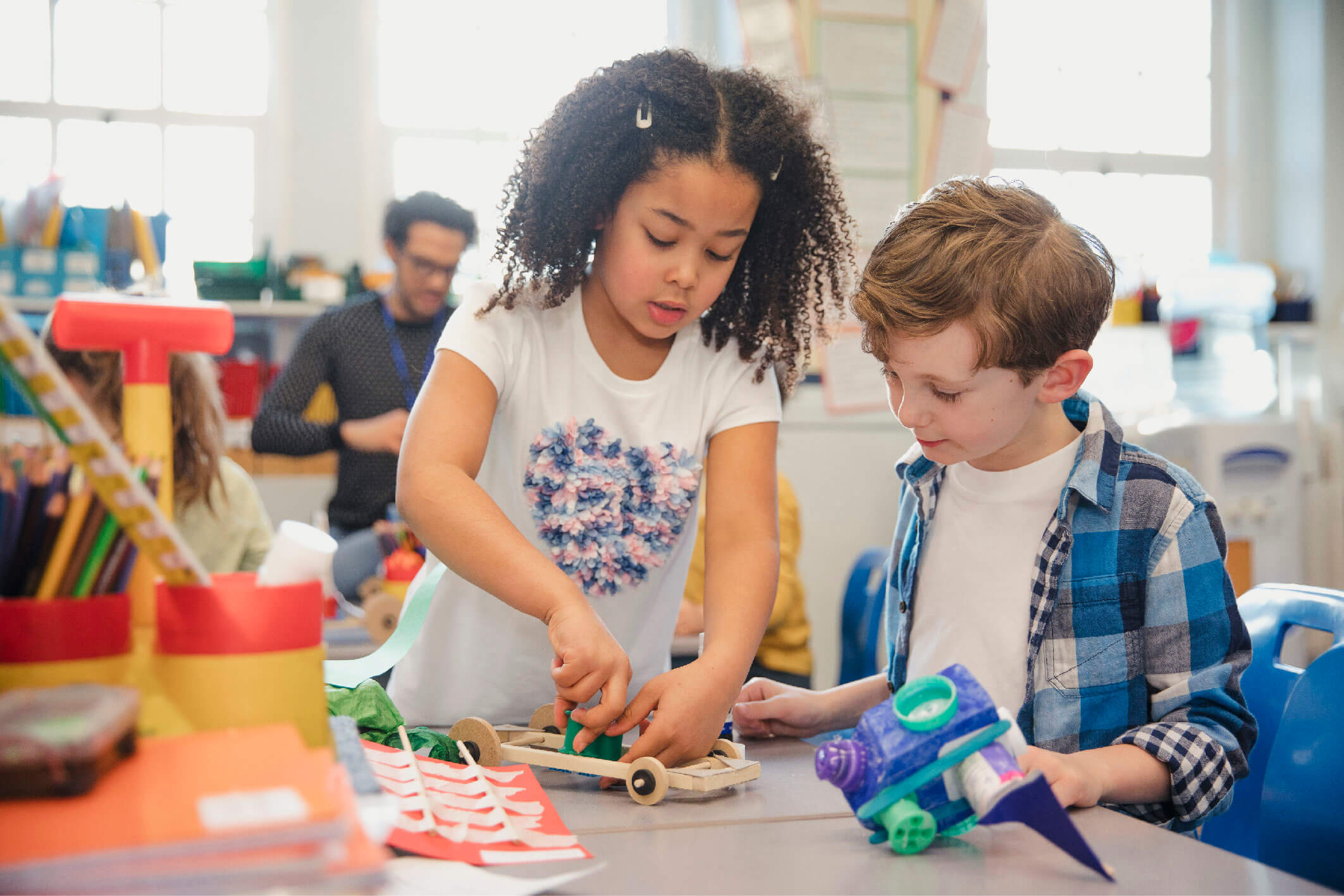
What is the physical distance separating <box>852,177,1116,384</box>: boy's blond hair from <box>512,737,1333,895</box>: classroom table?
0.37m

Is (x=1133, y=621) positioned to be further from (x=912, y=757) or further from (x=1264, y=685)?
(x=912, y=757)

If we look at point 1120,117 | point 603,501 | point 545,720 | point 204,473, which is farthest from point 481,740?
point 1120,117

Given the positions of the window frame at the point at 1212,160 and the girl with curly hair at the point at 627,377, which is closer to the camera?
the girl with curly hair at the point at 627,377

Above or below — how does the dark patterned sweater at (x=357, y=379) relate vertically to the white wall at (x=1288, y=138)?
below

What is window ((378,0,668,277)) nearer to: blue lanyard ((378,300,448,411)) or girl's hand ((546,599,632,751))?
blue lanyard ((378,300,448,411))

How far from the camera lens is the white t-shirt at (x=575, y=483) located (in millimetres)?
1009

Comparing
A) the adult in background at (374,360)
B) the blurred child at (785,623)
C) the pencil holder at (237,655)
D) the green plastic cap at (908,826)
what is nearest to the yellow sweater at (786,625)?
the blurred child at (785,623)

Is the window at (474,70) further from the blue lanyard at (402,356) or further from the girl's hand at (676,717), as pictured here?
the girl's hand at (676,717)

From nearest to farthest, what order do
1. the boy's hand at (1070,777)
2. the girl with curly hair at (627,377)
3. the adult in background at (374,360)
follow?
the boy's hand at (1070,777)
the girl with curly hair at (627,377)
the adult in background at (374,360)

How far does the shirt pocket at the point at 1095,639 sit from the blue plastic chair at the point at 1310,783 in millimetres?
Answer: 122

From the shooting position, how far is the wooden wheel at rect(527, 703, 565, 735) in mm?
866

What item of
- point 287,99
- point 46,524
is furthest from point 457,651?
point 287,99

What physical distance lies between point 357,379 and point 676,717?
2.08 m

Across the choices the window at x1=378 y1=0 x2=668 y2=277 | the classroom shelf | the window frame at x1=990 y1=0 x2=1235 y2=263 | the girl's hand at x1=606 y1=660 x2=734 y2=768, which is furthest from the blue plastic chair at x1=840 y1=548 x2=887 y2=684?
the window frame at x1=990 y1=0 x2=1235 y2=263
